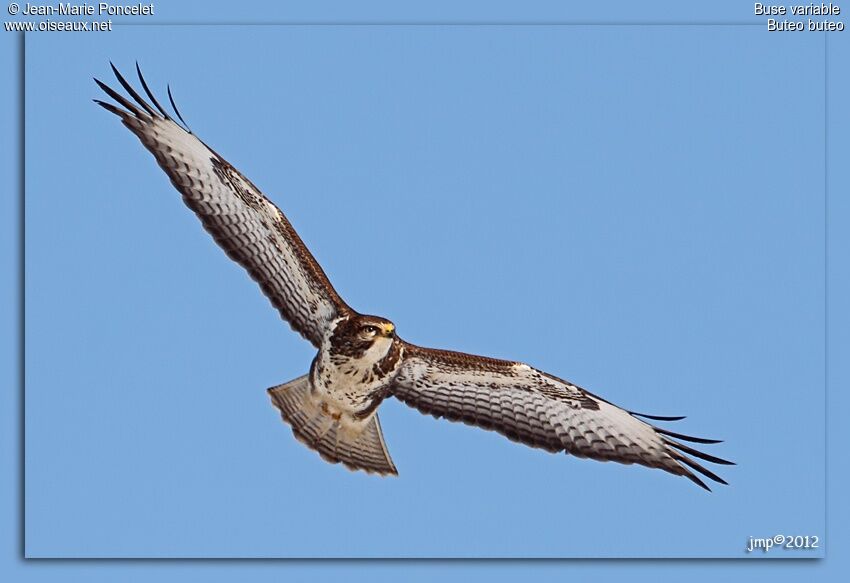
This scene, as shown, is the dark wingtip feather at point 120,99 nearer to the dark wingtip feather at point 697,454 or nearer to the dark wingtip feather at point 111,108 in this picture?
the dark wingtip feather at point 111,108

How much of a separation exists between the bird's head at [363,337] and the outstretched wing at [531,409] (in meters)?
0.50

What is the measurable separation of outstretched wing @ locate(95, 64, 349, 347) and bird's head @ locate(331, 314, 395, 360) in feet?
0.55

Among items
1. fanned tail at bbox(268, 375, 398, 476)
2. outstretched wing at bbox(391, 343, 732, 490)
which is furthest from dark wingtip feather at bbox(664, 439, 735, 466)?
fanned tail at bbox(268, 375, 398, 476)

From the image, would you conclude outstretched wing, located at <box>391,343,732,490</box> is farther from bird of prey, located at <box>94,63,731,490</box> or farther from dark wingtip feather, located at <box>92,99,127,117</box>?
dark wingtip feather, located at <box>92,99,127,117</box>

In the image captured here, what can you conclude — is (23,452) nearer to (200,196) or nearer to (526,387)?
(200,196)

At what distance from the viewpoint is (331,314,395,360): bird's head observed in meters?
10.8

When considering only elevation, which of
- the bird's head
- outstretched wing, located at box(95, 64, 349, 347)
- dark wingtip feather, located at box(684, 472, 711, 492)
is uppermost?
outstretched wing, located at box(95, 64, 349, 347)

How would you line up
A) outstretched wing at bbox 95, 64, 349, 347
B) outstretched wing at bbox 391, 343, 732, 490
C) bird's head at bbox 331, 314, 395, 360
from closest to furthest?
bird's head at bbox 331, 314, 395, 360
outstretched wing at bbox 95, 64, 349, 347
outstretched wing at bbox 391, 343, 732, 490

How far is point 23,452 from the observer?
1095 centimetres

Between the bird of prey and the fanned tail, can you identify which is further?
the fanned tail

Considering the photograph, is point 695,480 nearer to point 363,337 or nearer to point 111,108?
point 363,337

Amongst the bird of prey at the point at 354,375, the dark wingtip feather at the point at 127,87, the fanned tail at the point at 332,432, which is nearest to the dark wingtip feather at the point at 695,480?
the bird of prey at the point at 354,375

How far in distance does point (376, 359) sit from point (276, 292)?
0.92m

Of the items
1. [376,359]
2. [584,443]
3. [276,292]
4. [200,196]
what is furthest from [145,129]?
[584,443]
